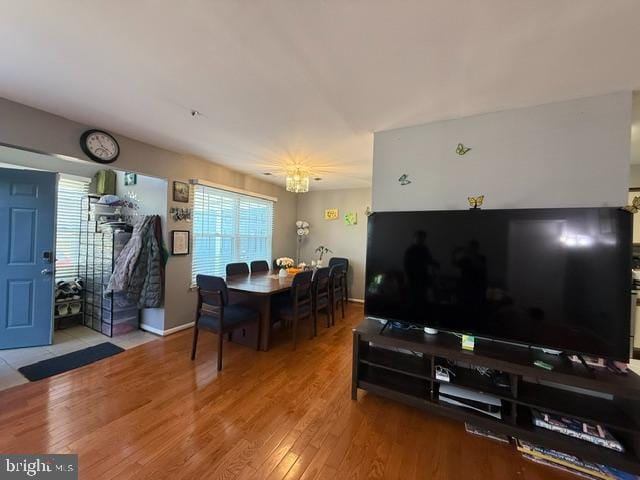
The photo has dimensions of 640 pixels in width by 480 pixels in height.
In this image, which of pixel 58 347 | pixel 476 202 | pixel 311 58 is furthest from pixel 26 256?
pixel 476 202

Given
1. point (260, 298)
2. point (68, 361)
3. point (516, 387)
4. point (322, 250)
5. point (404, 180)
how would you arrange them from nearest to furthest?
point (516, 387) < point (404, 180) < point (68, 361) < point (260, 298) < point (322, 250)

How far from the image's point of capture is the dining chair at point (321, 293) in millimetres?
3430

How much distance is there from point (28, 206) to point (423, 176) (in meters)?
4.17

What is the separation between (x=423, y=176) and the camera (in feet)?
7.41

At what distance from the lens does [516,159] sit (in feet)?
6.42

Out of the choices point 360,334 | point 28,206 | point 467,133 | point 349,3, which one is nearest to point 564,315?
point 360,334

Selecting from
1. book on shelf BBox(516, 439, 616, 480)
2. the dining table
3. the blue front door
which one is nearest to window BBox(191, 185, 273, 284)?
the dining table

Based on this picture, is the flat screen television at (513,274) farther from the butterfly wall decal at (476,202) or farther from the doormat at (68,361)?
the doormat at (68,361)

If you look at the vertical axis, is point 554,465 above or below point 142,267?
below

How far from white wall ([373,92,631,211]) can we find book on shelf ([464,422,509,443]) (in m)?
1.59

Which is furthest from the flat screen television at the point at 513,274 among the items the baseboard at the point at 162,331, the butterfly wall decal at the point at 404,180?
the baseboard at the point at 162,331

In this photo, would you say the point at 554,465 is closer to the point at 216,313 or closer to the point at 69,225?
the point at 216,313

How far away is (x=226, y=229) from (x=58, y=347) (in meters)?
2.38

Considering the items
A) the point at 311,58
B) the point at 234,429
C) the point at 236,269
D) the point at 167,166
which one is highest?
the point at 311,58
